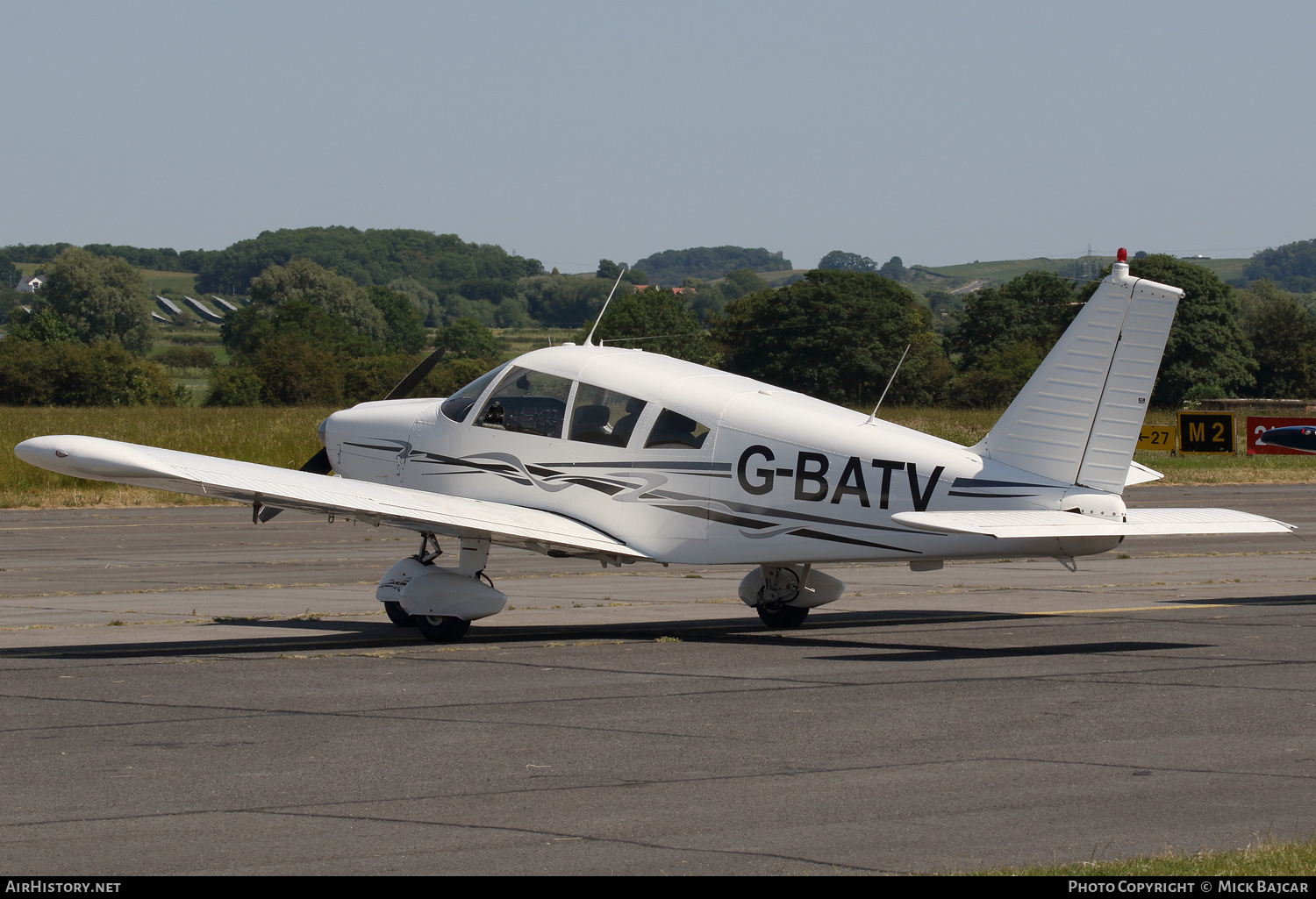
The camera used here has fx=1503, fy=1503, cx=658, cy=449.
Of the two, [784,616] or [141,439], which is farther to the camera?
[141,439]

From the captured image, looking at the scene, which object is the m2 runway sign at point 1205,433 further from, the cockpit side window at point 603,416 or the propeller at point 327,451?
the cockpit side window at point 603,416

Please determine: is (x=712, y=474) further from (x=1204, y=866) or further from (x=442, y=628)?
(x=1204, y=866)

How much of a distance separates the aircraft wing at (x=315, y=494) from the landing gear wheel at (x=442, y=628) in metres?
0.84

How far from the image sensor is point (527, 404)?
554 inches

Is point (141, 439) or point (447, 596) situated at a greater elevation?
point (447, 596)

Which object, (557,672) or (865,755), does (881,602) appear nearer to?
(557,672)

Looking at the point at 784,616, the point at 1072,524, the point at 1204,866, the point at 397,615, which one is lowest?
the point at 397,615

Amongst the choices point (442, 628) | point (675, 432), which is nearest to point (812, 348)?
point (675, 432)

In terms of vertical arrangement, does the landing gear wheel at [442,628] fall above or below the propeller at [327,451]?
below

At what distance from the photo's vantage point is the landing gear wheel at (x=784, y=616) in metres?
14.3

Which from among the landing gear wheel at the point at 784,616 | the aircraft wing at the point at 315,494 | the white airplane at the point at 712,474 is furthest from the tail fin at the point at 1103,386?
the aircraft wing at the point at 315,494

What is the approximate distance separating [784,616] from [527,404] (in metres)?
3.16

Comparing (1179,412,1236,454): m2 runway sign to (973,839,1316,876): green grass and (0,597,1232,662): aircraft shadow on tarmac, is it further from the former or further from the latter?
(973,839,1316,876): green grass
